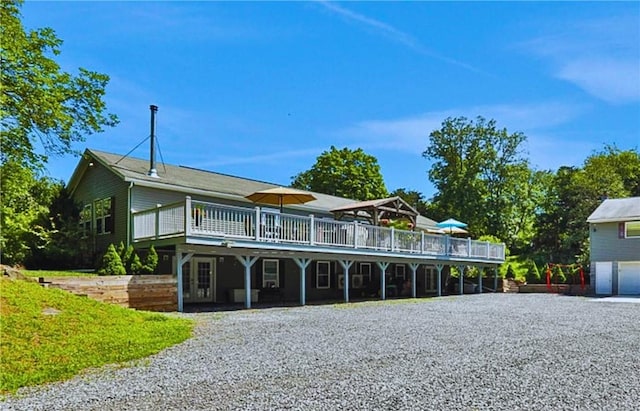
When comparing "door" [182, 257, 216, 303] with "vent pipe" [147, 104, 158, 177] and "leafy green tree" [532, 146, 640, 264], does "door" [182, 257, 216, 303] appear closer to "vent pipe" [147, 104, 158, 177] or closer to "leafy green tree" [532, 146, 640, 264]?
"vent pipe" [147, 104, 158, 177]

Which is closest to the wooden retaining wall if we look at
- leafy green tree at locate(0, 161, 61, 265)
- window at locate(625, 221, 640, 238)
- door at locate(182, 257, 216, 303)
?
door at locate(182, 257, 216, 303)

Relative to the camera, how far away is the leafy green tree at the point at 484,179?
3906 cm

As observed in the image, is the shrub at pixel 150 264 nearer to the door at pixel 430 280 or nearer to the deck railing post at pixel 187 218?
the deck railing post at pixel 187 218

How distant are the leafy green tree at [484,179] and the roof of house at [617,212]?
1107cm

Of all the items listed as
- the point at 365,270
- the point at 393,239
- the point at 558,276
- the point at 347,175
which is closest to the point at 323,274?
the point at 365,270

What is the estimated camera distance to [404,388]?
19.0 ft

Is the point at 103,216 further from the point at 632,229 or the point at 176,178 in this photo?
the point at 632,229

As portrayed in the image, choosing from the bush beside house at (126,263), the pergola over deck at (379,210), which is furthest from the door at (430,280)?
the bush beside house at (126,263)

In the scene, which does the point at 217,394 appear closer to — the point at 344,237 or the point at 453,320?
the point at 453,320

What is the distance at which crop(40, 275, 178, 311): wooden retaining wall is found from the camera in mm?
12000

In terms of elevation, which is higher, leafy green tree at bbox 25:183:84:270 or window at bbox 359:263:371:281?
leafy green tree at bbox 25:183:84:270

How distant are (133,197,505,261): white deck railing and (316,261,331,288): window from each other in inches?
131

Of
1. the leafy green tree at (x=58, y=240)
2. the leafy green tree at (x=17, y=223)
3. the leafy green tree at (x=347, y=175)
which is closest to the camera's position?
the leafy green tree at (x=17, y=223)

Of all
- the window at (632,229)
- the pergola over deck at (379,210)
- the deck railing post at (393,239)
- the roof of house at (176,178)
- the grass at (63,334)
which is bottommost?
the grass at (63,334)
